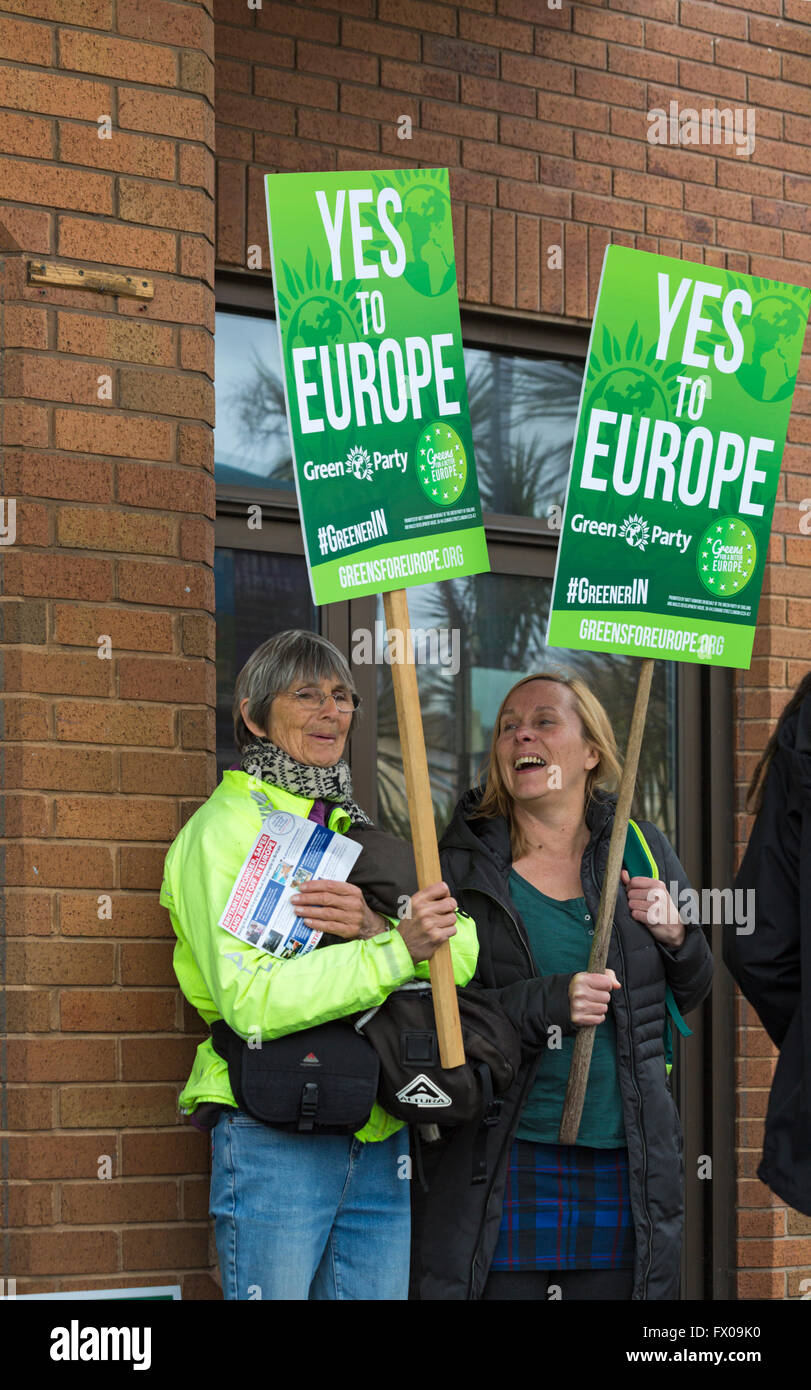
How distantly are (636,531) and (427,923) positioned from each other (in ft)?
3.43

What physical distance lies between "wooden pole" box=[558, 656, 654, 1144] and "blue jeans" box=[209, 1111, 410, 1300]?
393 mm

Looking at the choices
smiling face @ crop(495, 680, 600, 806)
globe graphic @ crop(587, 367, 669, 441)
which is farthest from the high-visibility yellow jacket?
globe graphic @ crop(587, 367, 669, 441)

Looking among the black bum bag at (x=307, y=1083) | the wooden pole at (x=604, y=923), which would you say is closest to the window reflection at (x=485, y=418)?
the wooden pole at (x=604, y=923)

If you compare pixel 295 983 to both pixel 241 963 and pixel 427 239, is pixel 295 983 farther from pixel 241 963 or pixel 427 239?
pixel 427 239

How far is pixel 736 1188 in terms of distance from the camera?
16.0 ft

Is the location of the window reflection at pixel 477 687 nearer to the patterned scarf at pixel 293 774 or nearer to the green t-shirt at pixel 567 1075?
the green t-shirt at pixel 567 1075

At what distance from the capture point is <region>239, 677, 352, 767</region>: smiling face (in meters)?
3.29

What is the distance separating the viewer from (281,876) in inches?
122

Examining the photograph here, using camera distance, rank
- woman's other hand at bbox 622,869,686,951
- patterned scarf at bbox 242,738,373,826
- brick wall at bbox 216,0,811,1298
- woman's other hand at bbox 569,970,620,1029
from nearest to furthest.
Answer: patterned scarf at bbox 242,738,373,826
woman's other hand at bbox 569,970,620,1029
woman's other hand at bbox 622,869,686,951
brick wall at bbox 216,0,811,1298

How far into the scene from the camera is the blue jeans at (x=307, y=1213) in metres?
3.07

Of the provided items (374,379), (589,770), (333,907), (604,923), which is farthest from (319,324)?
(604,923)

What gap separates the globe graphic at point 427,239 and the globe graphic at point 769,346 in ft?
2.46

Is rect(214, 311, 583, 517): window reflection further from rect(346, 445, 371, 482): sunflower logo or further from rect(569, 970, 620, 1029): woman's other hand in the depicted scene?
rect(569, 970, 620, 1029): woman's other hand
